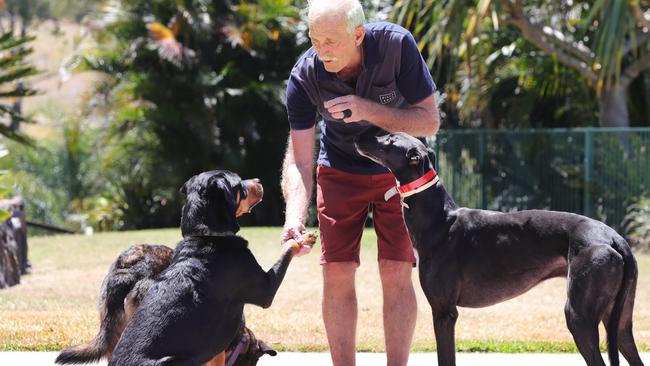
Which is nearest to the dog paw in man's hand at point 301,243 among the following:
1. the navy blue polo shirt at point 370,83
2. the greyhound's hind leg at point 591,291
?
the navy blue polo shirt at point 370,83

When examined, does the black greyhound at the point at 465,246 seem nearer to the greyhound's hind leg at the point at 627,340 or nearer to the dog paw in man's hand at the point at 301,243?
the greyhound's hind leg at the point at 627,340

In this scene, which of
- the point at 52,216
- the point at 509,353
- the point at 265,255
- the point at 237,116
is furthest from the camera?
the point at 52,216

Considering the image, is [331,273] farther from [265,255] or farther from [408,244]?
[265,255]

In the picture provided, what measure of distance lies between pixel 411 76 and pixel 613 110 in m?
12.6

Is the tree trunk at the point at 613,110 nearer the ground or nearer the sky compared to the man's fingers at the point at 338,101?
nearer the ground

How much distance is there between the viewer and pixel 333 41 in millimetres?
5148

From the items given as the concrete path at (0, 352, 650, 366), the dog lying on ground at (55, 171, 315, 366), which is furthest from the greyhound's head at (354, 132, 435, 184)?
the concrete path at (0, 352, 650, 366)

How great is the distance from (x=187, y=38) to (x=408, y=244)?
15.4 m

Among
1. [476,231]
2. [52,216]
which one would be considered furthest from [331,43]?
[52,216]

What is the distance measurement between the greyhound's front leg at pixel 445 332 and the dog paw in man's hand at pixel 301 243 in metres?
0.77

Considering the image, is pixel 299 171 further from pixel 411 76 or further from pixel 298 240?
pixel 411 76

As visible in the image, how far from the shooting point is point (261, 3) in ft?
67.0

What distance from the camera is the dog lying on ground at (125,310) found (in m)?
5.44

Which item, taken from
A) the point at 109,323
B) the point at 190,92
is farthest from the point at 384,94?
the point at 190,92
